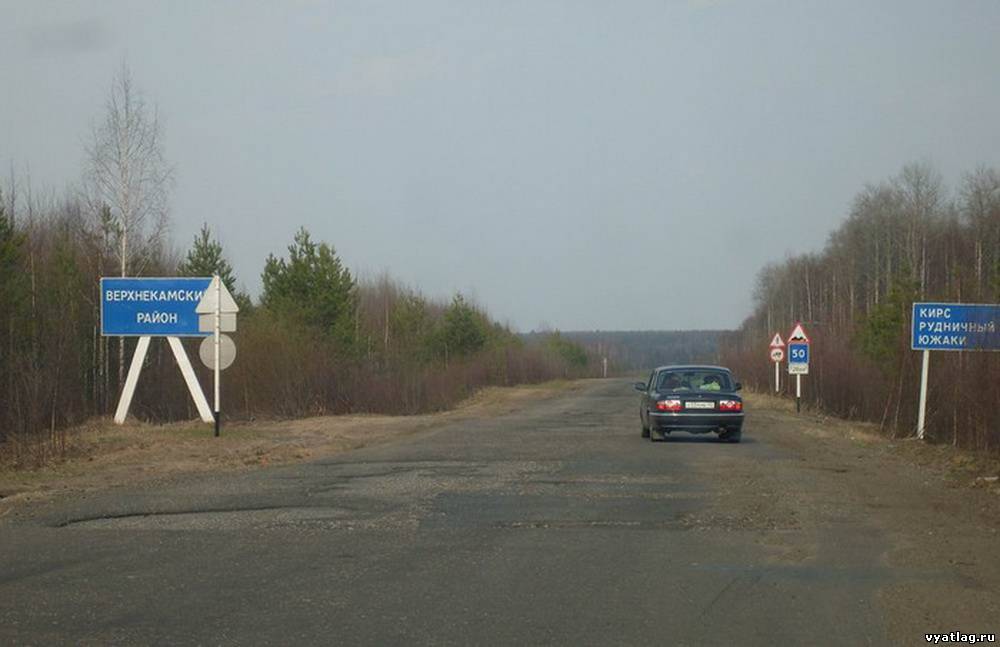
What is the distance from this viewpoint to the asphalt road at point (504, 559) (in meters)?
7.39

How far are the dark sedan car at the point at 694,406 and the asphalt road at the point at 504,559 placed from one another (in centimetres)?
511

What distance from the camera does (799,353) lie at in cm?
3969

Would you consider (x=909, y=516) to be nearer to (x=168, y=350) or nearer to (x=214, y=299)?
(x=214, y=299)

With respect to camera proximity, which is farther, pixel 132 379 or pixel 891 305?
pixel 891 305

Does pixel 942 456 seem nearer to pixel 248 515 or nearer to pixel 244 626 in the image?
pixel 248 515

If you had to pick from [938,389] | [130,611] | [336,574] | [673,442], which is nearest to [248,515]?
[336,574]

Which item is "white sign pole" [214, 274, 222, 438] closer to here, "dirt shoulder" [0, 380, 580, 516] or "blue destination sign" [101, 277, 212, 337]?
"dirt shoulder" [0, 380, 580, 516]

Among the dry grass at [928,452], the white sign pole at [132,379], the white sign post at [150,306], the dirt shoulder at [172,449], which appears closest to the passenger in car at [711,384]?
the dry grass at [928,452]

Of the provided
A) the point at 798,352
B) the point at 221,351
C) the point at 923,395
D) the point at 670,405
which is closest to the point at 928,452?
the point at 923,395

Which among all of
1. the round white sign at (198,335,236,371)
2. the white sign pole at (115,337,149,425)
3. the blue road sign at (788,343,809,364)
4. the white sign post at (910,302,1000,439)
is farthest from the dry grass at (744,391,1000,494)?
the white sign pole at (115,337,149,425)

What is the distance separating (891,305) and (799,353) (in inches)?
143

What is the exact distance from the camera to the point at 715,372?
24328mm

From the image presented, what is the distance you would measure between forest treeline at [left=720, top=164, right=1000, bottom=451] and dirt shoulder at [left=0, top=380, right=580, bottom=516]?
39.4 ft

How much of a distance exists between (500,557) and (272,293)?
39021 mm
